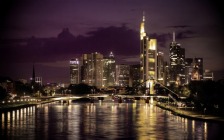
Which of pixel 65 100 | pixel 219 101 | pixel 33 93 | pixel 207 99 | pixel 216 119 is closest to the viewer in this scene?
pixel 216 119

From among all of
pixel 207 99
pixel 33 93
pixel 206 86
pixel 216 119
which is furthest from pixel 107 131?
pixel 33 93

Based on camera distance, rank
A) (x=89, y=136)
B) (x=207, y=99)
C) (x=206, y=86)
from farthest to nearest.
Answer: (x=206, y=86)
(x=207, y=99)
(x=89, y=136)

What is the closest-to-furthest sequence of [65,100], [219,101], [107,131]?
[107,131]
[219,101]
[65,100]

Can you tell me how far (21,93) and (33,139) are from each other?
121186 mm

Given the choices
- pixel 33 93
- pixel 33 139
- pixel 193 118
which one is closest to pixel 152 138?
pixel 33 139

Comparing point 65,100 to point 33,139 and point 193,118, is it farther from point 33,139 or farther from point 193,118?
point 33,139

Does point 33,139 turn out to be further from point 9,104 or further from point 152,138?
point 9,104

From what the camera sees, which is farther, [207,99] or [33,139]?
[207,99]

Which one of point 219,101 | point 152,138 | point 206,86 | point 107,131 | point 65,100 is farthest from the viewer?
point 65,100

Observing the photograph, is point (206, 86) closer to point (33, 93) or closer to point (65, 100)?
point (65, 100)

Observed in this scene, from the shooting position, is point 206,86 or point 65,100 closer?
point 206,86

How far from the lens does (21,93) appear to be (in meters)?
168

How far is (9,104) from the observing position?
4441 inches

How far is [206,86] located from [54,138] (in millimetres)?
65956
